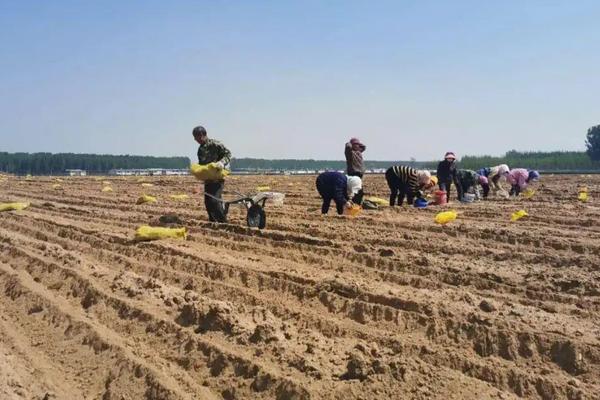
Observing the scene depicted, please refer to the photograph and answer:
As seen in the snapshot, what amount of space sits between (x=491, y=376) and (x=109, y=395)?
2.41 metres

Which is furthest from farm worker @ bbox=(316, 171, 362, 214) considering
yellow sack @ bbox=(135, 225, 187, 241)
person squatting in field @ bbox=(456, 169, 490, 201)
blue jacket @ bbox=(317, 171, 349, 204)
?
person squatting in field @ bbox=(456, 169, 490, 201)

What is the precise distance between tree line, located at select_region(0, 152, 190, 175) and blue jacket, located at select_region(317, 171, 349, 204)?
185 ft

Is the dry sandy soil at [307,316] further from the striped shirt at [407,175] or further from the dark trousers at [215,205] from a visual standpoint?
the striped shirt at [407,175]

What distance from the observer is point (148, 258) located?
23.5ft

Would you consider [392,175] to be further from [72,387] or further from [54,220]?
[72,387]

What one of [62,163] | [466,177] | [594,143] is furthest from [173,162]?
[466,177]

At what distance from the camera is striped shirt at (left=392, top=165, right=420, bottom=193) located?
41.4ft

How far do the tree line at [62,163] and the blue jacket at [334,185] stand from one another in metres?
56.3

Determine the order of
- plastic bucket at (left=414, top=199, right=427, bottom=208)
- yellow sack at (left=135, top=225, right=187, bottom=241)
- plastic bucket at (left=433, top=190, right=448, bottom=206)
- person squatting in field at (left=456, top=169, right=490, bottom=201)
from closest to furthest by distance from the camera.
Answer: yellow sack at (left=135, top=225, right=187, bottom=241) → plastic bucket at (left=414, top=199, right=427, bottom=208) → plastic bucket at (left=433, top=190, right=448, bottom=206) → person squatting in field at (left=456, top=169, right=490, bottom=201)

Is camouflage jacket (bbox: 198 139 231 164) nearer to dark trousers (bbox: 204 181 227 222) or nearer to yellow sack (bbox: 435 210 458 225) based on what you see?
dark trousers (bbox: 204 181 227 222)

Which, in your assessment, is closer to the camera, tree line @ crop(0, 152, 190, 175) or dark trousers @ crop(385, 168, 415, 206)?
dark trousers @ crop(385, 168, 415, 206)

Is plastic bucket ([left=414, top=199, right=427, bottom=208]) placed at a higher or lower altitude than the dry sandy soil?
higher

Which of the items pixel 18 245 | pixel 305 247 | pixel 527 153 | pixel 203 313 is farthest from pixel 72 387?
pixel 527 153

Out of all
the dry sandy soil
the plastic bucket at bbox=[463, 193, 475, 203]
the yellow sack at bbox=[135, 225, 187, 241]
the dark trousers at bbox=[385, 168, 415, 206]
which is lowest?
the dry sandy soil
